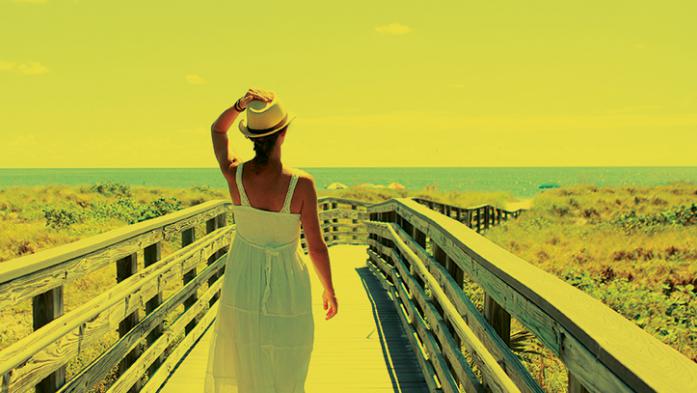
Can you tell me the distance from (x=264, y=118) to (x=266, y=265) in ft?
2.48

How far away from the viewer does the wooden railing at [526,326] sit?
1.70 meters

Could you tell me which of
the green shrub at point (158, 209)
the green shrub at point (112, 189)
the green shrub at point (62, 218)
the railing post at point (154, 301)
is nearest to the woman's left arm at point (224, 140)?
the railing post at point (154, 301)

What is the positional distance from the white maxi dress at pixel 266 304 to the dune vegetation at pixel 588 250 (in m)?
1.94

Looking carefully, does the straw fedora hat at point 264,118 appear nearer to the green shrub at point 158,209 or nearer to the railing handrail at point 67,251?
the railing handrail at point 67,251

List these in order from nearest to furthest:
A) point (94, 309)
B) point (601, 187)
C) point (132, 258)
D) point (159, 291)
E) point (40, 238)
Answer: point (94, 309), point (132, 258), point (159, 291), point (40, 238), point (601, 187)

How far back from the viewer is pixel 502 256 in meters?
3.26

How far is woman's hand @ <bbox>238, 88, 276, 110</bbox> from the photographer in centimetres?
346

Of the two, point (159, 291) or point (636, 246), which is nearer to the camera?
point (159, 291)

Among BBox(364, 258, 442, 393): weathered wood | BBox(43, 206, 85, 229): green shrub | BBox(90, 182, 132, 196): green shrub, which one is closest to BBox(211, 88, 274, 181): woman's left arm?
BBox(364, 258, 442, 393): weathered wood

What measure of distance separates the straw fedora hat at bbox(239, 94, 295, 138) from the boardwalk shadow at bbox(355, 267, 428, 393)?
8.84ft

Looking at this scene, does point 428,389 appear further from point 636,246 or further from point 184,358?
point 636,246

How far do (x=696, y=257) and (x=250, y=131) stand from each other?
1221 cm

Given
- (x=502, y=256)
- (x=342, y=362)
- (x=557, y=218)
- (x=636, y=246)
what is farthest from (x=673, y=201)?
(x=502, y=256)

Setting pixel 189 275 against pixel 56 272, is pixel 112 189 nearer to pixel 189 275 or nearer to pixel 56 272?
pixel 189 275
